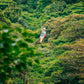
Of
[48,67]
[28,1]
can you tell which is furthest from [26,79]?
[28,1]

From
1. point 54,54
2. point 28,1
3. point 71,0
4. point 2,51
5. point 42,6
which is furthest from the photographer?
point 28,1

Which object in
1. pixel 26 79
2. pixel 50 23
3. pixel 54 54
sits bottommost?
pixel 26 79

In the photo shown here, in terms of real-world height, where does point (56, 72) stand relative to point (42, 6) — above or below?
below

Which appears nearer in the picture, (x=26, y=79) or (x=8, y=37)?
(x=8, y=37)

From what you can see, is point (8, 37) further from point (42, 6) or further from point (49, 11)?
point (42, 6)

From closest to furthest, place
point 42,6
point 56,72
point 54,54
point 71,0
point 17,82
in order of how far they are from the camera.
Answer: point 17,82 → point 56,72 → point 54,54 → point 71,0 → point 42,6

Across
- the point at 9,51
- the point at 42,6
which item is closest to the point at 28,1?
the point at 42,6

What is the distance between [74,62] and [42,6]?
1484cm

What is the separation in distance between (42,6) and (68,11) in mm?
5720

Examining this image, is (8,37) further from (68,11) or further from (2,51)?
(68,11)

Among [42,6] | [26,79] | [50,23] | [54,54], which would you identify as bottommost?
[26,79]

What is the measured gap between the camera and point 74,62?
8.73 metres

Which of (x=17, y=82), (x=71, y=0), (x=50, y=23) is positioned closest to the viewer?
(x=17, y=82)

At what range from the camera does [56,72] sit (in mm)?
9188
